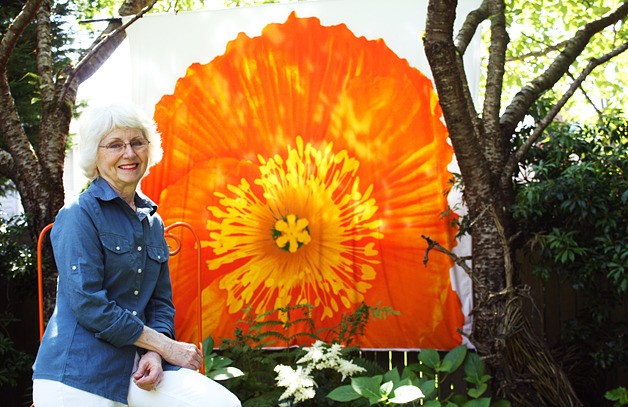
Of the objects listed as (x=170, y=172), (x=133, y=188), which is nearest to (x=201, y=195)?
(x=170, y=172)

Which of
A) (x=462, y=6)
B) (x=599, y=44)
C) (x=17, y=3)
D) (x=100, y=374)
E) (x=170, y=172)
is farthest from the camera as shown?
(x=599, y=44)

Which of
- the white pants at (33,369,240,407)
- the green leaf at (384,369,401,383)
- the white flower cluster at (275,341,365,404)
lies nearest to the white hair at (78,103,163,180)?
the white pants at (33,369,240,407)

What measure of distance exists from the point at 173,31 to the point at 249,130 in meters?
0.85

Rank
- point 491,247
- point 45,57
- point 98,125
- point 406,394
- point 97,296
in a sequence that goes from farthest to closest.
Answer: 1. point 45,57
2. point 491,247
3. point 406,394
4. point 98,125
5. point 97,296

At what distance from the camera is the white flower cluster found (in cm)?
343

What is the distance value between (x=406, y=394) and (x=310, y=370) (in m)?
0.52

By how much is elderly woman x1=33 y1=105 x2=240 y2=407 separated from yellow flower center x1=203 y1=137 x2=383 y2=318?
2.34 m

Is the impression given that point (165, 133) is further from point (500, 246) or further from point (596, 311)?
point (596, 311)

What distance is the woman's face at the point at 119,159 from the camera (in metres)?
2.23

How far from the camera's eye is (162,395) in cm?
210

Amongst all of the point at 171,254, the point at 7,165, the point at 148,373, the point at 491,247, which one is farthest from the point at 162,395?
the point at 7,165

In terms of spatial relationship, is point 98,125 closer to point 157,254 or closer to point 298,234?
point 157,254

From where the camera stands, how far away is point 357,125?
15.1 ft

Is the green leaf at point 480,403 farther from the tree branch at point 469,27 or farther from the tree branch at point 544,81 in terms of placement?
the tree branch at point 469,27
